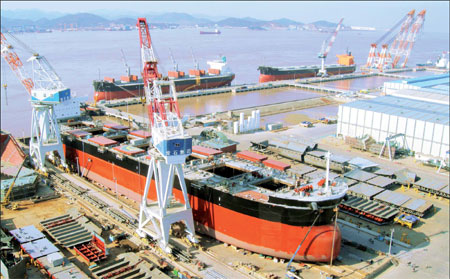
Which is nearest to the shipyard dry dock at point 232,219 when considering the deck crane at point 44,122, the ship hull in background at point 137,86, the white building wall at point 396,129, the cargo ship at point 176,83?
the deck crane at point 44,122

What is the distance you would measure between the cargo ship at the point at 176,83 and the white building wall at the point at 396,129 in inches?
1166

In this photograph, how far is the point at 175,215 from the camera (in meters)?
18.4

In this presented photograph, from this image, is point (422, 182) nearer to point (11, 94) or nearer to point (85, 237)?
point (85, 237)

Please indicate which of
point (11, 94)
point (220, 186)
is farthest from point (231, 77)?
point (220, 186)

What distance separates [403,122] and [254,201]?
21.9 m

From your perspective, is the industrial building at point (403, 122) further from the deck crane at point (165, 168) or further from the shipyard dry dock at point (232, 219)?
the deck crane at point (165, 168)

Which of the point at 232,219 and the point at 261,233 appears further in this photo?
the point at 232,219

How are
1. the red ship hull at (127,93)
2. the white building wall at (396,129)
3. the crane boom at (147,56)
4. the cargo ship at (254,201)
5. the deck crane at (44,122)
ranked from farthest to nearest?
the red ship hull at (127,93) < the white building wall at (396,129) < the deck crane at (44,122) < the crane boom at (147,56) < the cargo ship at (254,201)

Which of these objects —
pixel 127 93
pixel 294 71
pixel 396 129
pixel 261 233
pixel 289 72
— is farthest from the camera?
pixel 294 71

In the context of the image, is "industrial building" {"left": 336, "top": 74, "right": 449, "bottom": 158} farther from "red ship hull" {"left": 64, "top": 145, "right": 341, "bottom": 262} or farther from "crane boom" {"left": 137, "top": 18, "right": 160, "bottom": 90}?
"crane boom" {"left": 137, "top": 18, "right": 160, "bottom": 90}

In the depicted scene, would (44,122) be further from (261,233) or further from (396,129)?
(396,129)

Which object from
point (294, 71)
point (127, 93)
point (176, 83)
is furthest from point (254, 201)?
point (294, 71)

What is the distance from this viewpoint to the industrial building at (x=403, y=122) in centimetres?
3253

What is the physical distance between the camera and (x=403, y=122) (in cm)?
3419
